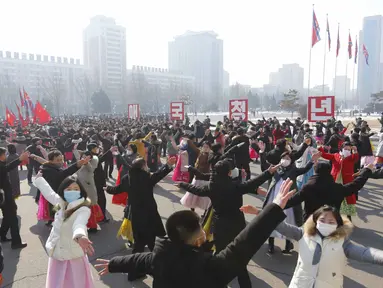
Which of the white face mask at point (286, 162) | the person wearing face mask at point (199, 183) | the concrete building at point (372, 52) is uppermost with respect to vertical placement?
the concrete building at point (372, 52)

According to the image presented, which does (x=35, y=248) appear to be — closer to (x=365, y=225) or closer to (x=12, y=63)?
(x=365, y=225)

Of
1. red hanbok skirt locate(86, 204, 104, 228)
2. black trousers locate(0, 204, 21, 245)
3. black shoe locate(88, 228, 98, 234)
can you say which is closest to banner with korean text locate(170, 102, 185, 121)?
red hanbok skirt locate(86, 204, 104, 228)

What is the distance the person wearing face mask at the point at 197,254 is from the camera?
Answer: 2041 millimetres

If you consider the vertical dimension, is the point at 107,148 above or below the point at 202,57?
below

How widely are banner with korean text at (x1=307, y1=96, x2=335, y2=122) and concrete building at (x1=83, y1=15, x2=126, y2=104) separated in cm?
12209

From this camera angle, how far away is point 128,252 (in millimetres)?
5730

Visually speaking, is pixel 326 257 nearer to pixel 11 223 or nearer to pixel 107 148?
pixel 11 223

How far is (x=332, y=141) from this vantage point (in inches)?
323

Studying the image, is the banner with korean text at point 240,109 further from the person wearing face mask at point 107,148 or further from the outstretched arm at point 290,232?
the outstretched arm at point 290,232

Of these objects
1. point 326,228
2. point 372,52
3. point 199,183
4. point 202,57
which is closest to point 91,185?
point 199,183

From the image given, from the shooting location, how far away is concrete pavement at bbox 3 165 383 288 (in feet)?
15.5

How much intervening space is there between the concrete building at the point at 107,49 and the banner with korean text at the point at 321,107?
122088 mm

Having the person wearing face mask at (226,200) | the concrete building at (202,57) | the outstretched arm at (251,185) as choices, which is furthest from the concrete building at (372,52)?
the person wearing face mask at (226,200)

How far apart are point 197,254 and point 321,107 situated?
30.1 ft
